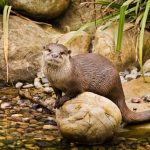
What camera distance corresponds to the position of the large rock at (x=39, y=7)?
5.63m

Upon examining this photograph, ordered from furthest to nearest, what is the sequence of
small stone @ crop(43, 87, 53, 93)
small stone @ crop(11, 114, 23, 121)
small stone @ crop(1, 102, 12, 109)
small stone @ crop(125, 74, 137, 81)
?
small stone @ crop(125, 74, 137, 81) < small stone @ crop(43, 87, 53, 93) < small stone @ crop(1, 102, 12, 109) < small stone @ crop(11, 114, 23, 121)

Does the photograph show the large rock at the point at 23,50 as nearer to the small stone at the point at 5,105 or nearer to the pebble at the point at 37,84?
the pebble at the point at 37,84

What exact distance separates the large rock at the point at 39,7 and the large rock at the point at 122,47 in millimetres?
716

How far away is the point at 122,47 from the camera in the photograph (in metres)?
5.23

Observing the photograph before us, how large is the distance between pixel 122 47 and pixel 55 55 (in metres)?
1.71

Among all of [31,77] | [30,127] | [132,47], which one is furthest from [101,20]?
[30,127]

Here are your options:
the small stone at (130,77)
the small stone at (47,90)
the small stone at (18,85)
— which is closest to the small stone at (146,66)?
the small stone at (130,77)

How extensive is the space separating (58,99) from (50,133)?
260 millimetres

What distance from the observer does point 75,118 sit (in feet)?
11.5

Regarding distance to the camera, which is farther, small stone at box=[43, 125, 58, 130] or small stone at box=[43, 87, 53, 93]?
small stone at box=[43, 87, 53, 93]

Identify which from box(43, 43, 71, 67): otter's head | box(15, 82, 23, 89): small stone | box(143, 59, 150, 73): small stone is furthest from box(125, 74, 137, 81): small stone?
box(43, 43, 71, 67): otter's head

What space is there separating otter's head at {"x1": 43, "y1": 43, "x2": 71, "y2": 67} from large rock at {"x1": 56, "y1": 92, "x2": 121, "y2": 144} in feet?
1.01

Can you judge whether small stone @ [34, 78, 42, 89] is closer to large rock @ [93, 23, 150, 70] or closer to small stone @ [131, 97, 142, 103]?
large rock @ [93, 23, 150, 70]

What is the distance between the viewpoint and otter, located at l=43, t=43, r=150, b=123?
12.2 feet
